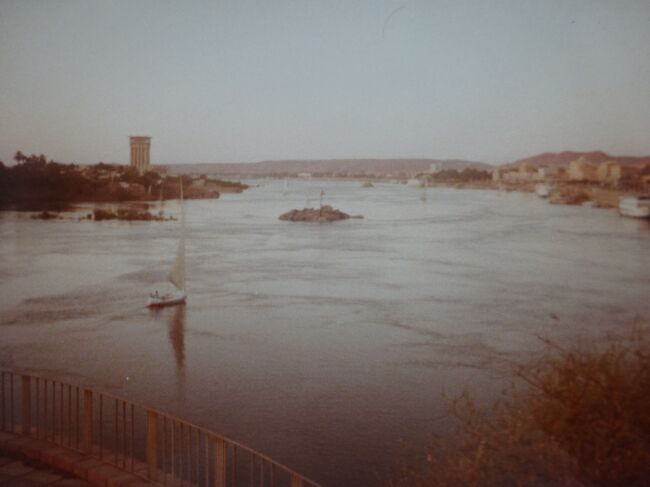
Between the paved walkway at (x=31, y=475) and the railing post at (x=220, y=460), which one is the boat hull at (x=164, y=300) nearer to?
the paved walkway at (x=31, y=475)

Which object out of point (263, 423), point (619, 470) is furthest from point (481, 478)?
point (263, 423)

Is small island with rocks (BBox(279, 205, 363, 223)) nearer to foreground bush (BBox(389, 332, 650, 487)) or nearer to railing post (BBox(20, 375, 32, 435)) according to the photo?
foreground bush (BBox(389, 332, 650, 487))

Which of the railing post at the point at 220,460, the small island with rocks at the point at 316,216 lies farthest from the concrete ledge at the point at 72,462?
the small island with rocks at the point at 316,216

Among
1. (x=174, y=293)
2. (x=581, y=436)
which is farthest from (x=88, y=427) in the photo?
(x=174, y=293)

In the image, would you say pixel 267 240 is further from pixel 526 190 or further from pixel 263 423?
pixel 526 190

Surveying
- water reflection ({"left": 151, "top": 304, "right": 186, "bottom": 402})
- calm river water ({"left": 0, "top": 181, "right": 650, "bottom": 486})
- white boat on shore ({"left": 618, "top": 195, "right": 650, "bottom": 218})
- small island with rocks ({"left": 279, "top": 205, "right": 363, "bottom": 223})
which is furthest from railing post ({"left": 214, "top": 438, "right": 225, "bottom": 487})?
white boat on shore ({"left": 618, "top": 195, "right": 650, "bottom": 218})

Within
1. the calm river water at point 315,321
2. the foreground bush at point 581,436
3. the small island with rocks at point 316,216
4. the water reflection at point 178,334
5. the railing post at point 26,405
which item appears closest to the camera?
the foreground bush at point 581,436
